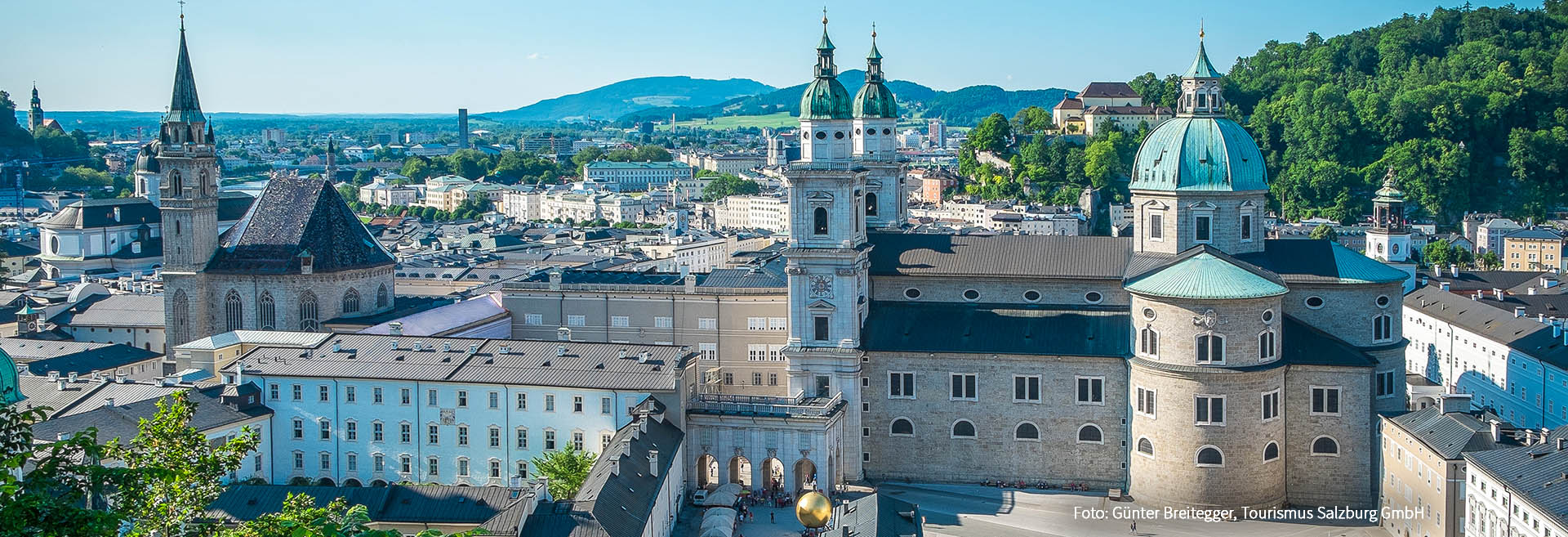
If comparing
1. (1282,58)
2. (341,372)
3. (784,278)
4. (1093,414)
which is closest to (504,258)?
(784,278)

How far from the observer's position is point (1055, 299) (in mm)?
57719

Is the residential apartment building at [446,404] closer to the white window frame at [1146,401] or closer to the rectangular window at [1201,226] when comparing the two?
the white window frame at [1146,401]

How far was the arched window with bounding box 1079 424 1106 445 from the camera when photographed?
55.9m

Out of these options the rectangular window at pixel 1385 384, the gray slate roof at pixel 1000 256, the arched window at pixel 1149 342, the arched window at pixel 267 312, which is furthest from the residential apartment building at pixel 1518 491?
the arched window at pixel 267 312

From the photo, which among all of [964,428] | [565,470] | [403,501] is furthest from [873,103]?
[403,501]

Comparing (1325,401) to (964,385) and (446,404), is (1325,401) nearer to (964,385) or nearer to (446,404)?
(964,385)

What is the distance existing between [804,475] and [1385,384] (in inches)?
827

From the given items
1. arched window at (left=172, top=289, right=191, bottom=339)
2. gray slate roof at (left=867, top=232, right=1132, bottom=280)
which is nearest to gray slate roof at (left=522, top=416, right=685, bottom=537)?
gray slate roof at (left=867, top=232, right=1132, bottom=280)

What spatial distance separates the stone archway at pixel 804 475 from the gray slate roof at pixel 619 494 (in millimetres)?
4641

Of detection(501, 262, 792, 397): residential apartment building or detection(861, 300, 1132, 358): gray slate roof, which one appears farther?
detection(501, 262, 792, 397): residential apartment building

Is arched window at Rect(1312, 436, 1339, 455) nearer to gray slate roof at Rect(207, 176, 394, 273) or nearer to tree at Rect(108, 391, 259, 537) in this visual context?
tree at Rect(108, 391, 259, 537)

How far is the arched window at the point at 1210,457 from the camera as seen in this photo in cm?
5269

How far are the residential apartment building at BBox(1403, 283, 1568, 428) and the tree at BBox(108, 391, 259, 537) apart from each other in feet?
155

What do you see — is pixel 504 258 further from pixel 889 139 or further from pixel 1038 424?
pixel 1038 424
